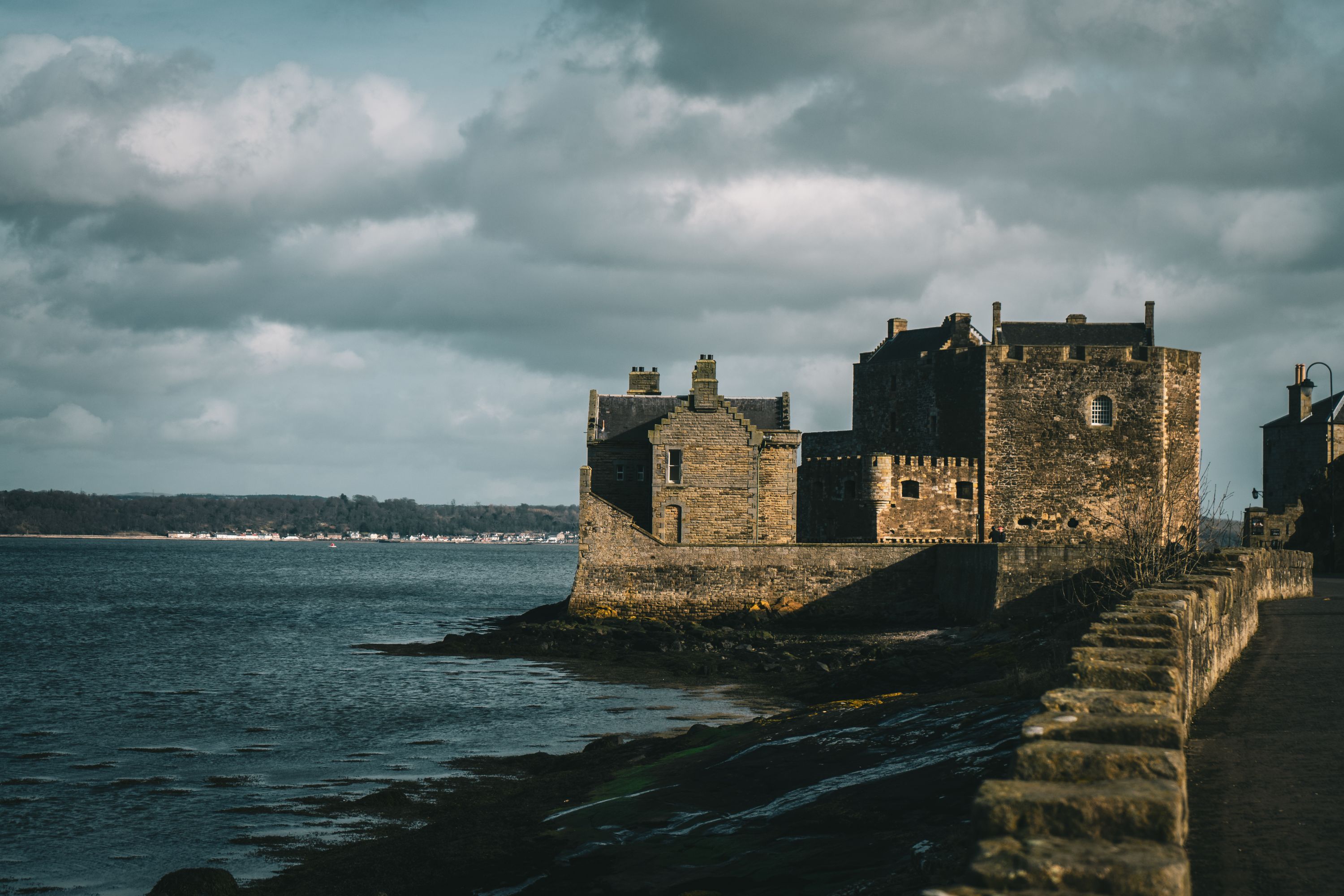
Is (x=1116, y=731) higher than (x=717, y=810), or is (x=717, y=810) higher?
(x=1116, y=731)

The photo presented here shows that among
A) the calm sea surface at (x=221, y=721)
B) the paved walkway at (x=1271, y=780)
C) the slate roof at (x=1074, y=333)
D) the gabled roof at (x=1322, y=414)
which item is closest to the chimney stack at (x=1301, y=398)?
the gabled roof at (x=1322, y=414)

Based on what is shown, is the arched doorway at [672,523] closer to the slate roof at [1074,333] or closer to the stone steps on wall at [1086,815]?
the slate roof at [1074,333]

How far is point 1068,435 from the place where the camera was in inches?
1961

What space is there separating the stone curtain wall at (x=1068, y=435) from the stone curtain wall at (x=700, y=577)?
9445 millimetres

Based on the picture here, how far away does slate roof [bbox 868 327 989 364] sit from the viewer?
5384 cm

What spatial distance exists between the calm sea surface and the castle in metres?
8.80

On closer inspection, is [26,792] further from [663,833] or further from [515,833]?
[663,833]

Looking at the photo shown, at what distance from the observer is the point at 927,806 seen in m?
11.3

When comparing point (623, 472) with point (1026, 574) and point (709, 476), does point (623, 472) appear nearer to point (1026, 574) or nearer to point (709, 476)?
point (709, 476)

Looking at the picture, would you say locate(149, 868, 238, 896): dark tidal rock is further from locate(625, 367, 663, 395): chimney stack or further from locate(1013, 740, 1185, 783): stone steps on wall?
locate(625, 367, 663, 395): chimney stack

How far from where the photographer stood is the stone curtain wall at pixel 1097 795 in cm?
467

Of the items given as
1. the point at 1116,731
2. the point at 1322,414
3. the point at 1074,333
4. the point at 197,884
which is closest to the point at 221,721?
the point at 197,884

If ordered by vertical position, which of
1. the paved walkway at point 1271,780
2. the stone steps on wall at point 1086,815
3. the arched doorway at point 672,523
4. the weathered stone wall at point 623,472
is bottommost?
the paved walkway at point 1271,780

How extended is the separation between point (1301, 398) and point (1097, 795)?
72.4m
